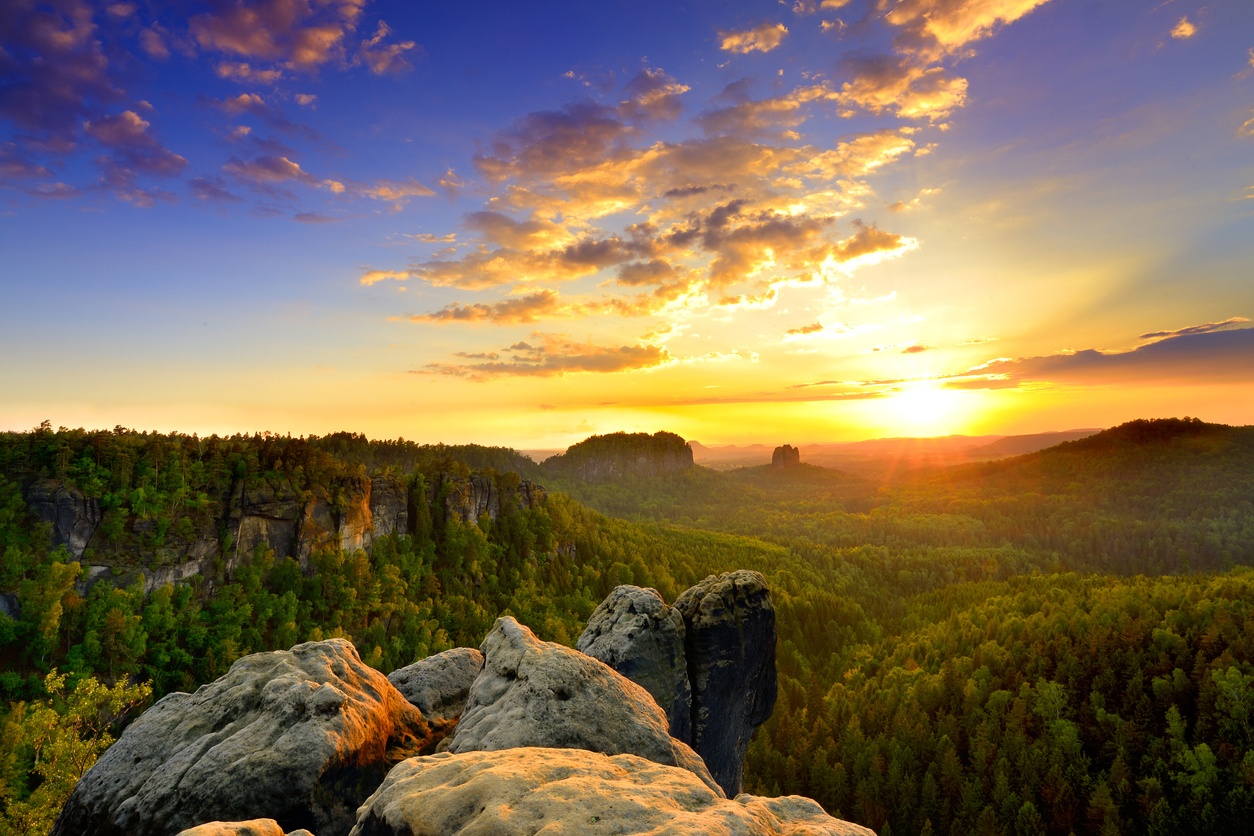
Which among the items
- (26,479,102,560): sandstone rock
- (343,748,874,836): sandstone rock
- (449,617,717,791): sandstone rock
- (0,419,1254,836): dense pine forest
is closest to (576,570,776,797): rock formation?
(449,617,717,791): sandstone rock

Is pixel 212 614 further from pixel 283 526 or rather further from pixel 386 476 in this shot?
pixel 386 476

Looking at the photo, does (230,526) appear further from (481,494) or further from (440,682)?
(440,682)

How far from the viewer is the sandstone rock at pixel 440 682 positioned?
926 inches

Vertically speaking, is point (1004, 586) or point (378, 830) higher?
point (378, 830)

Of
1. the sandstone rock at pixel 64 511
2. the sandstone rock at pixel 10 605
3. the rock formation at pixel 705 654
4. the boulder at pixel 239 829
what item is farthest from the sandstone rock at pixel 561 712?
the sandstone rock at pixel 64 511

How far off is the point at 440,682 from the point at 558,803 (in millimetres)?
16368

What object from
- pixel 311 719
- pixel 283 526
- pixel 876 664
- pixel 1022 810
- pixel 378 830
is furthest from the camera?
pixel 876 664

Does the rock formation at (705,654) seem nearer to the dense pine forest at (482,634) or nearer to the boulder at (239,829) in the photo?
the boulder at (239,829)

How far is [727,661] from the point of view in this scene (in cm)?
4094

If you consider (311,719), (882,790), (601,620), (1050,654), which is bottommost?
(882,790)

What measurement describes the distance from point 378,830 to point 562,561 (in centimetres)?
13555

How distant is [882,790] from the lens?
294ft

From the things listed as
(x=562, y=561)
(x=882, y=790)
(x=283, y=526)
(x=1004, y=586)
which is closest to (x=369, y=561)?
(x=283, y=526)

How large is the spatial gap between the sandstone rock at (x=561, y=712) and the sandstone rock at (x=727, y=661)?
68.7ft
